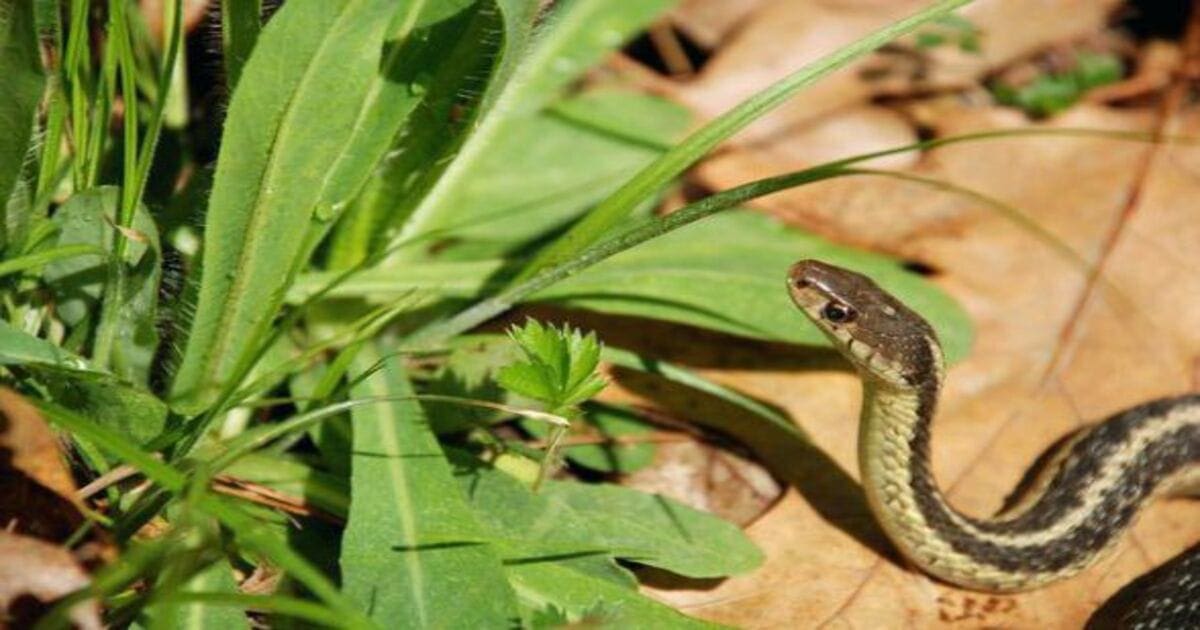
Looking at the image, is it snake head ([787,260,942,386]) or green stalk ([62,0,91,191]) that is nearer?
green stalk ([62,0,91,191])

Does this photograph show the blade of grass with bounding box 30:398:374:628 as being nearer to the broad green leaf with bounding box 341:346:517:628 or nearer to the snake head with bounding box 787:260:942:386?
the broad green leaf with bounding box 341:346:517:628

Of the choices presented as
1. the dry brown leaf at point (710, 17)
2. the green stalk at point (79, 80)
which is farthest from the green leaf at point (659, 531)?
the dry brown leaf at point (710, 17)

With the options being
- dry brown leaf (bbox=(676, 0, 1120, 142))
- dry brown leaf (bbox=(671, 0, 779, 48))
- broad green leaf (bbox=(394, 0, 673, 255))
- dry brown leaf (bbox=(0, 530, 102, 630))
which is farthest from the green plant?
dry brown leaf (bbox=(671, 0, 779, 48))

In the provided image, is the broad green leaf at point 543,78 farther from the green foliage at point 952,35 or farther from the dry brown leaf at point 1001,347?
the green foliage at point 952,35

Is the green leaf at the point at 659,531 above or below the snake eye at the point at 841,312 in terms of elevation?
below

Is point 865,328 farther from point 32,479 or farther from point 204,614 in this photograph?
point 32,479

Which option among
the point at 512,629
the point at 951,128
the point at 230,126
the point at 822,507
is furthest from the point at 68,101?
the point at 951,128

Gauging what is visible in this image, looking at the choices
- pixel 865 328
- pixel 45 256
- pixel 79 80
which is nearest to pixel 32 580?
pixel 45 256

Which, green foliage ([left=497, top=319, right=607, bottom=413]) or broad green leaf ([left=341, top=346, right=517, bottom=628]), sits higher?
green foliage ([left=497, top=319, right=607, bottom=413])
